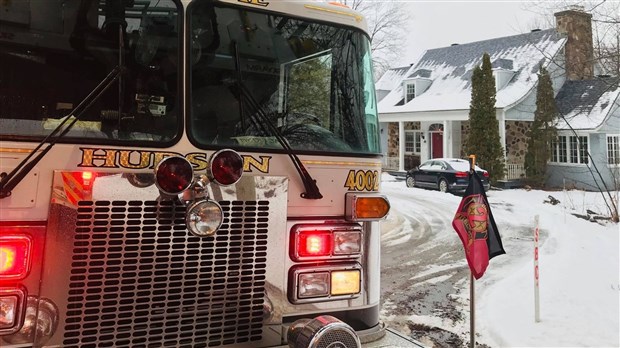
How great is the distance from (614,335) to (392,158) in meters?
23.3

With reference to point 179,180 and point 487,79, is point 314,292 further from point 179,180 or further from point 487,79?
point 487,79

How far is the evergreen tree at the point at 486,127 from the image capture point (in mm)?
21016

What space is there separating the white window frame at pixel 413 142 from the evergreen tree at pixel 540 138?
6.47 m

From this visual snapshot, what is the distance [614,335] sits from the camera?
5133mm

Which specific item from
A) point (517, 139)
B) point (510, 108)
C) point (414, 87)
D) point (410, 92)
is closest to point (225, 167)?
point (510, 108)

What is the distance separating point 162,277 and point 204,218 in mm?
336

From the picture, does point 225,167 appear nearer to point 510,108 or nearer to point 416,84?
point 510,108

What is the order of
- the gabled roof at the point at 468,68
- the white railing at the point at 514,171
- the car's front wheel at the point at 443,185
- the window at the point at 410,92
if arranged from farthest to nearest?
the window at the point at 410,92 → the gabled roof at the point at 468,68 → the white railing at the point at 514,171 → the car's front wheel at the point at 443,185

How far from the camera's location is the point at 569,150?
22.0 meters

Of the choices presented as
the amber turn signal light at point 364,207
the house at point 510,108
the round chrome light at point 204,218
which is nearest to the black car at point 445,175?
the house at point 510,108

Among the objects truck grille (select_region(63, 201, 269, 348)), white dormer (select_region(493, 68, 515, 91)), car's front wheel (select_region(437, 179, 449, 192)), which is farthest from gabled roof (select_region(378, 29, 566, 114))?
truck grille (select_region(63, 201, 269, 348))

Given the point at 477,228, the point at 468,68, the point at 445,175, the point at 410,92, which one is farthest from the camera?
the point at 410,92

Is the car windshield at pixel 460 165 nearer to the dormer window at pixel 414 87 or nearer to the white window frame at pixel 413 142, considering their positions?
the white window frame at pixel 413 142

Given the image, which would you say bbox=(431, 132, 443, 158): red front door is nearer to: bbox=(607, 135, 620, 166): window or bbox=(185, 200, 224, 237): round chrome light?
bbox=(607, 135, 620, 166): window
